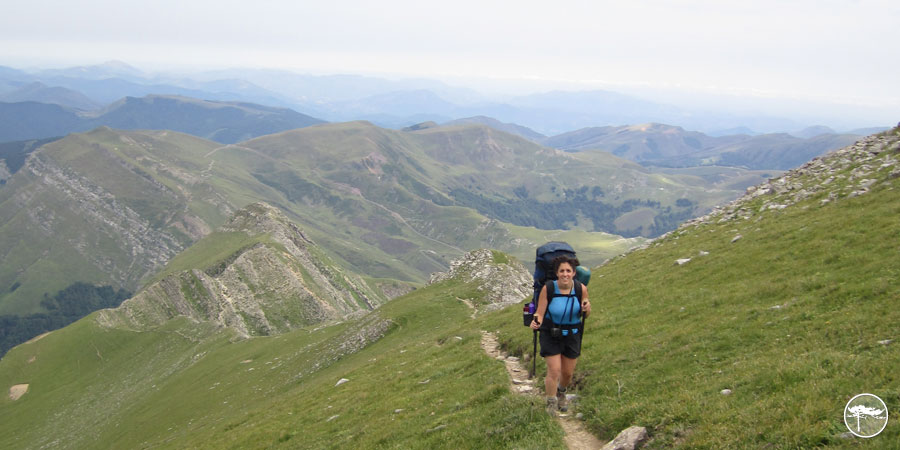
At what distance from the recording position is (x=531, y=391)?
1922 cm

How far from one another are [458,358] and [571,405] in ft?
41.9

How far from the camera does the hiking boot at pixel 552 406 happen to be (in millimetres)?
15405

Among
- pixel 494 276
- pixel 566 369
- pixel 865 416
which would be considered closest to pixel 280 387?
pixel 494 276

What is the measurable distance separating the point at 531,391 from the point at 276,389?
40.1 m

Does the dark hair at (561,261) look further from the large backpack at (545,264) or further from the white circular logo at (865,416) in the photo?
the white circular logo at (865,416)

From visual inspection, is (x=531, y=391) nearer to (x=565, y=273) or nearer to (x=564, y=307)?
(x=564, y=307)

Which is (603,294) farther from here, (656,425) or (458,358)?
(656,425)

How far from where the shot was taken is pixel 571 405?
16.5 metres

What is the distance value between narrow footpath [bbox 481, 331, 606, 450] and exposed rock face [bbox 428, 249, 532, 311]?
26207 millimetres

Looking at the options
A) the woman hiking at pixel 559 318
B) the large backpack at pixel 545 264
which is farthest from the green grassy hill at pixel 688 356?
the large backpack at pixel 545 264

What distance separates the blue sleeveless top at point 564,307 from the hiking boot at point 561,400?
297 centimetres

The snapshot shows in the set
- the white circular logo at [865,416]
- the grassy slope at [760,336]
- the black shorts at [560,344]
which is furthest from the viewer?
the black shorts at [560,344]

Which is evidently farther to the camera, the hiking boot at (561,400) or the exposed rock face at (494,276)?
the exposed rock face at (494,276)

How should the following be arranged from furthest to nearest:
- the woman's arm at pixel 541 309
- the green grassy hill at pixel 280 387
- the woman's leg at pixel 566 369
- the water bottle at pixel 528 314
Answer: the green grassy hill at pixel 280 387 < the woman's leg at pixel 566 369 < the water bottle at pixel 528 314 < the woman's arm at pixel 541 309
